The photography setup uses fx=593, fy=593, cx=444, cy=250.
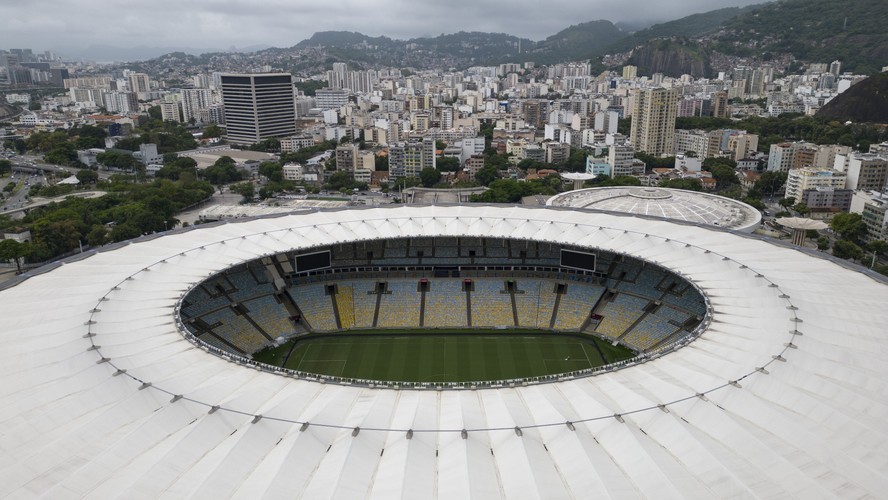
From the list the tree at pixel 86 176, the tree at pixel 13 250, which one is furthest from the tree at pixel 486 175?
the tree at pixel 86 176

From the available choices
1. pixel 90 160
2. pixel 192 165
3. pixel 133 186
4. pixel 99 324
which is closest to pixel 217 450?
pixel 99 324

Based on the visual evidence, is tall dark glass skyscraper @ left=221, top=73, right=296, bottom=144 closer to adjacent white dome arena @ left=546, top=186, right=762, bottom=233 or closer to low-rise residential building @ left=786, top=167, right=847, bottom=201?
adjacent white dome arena @ left=546, top=186, right=762, bottom=233

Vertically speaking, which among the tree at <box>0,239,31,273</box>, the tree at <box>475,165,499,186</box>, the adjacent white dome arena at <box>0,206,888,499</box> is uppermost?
the adjacent white dome arena at <box>0,206,888,499</box>

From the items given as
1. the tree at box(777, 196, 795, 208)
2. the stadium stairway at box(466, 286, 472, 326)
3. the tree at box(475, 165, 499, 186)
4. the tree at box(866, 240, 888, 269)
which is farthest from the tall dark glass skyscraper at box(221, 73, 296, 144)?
the tree at box(866, 240, 888, 269)

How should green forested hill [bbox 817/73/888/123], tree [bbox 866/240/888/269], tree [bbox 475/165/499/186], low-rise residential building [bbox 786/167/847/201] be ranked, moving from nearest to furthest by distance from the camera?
1. tree [bbox 866/240/888/269]
2. low-rise residential building [bbox 786/167/847/201]
3. tree [bbox 475/165/499/186]
4. green forested hill [bbox 817/73/888/123]

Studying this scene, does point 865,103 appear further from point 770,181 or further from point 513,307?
point 513,307

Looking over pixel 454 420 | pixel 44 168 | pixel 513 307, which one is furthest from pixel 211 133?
pixel 454 420
